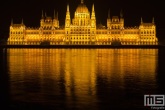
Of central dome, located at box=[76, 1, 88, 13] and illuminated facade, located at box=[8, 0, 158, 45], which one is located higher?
central dome, located at box=[76, 1, 88, 13]

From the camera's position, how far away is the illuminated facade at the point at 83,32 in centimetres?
11169

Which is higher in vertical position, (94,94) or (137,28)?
(137,28)

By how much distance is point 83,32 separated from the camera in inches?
4530

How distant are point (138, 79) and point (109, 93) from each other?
18.0 feet

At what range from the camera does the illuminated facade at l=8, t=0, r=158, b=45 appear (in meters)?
112

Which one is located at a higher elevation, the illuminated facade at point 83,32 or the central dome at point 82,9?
the central dome at point 82,9

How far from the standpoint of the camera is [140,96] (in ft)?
54.3

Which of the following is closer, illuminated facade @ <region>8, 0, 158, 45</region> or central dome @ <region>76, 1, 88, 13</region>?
illuminated facade @ <region>8, 0, 158, 45</region>

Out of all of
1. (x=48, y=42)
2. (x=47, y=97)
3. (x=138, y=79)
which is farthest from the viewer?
(x=48, y=42)

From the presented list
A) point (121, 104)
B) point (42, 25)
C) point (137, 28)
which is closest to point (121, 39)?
point (137, 28)

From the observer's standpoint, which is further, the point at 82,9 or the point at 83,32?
the point at 82,9

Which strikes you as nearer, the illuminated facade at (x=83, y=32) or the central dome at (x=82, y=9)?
the illuminated facade at (x=83, y=32)

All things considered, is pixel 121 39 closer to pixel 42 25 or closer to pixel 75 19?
pixel 75 19

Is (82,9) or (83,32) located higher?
(82,9)
